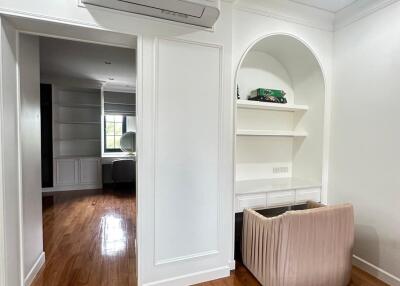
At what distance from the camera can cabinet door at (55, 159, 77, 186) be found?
17.1ft

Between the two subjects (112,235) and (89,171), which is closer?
(112,235)


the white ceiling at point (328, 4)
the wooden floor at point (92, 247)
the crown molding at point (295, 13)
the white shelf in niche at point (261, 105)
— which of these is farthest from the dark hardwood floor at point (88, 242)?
the white ceiling at point (328, 4)

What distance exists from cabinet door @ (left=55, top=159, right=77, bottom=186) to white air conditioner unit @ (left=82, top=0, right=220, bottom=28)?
4.59 metres

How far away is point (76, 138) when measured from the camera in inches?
227

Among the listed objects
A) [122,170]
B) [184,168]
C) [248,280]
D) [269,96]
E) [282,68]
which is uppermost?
[282,68]

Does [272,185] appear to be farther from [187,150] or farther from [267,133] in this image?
[187,150]

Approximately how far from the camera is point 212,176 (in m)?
2.12

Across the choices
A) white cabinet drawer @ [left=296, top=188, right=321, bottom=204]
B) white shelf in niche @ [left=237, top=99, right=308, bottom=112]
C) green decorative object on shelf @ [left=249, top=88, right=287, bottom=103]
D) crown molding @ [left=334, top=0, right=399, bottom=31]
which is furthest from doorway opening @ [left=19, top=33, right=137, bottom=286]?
Result: crown molding @ [left=334, top=0, right=399, bottom=31]

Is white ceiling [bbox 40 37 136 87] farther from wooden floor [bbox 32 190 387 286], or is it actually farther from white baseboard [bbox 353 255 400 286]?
white baseboard [bbox 353 255 400 286]

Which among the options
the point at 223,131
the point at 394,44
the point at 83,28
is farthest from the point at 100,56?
the point at 394,44

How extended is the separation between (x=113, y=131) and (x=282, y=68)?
15.8 ft

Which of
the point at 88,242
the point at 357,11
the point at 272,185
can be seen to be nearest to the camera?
the point at 357,11

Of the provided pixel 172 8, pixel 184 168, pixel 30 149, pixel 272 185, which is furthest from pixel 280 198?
pixel 30 149

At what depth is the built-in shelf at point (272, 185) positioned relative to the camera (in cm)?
236
